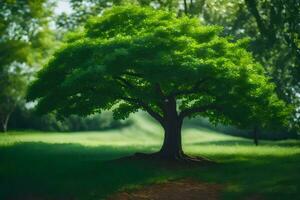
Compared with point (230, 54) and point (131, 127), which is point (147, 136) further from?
point (230, 54)

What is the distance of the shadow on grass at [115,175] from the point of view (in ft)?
60.0

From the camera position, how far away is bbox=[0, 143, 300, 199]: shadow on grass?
720 inches

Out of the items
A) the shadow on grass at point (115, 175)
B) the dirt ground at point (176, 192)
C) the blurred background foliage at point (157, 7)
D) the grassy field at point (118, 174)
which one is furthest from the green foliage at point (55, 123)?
the dirt ground at point (176, 192)

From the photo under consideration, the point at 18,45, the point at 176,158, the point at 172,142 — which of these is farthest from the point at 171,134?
the point at 18,45

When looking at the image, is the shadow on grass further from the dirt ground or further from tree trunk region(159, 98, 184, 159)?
tree trunk region(159, 98, 184, 159)

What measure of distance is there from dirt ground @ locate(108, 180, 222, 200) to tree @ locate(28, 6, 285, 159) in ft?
17.0

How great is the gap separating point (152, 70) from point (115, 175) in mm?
5353

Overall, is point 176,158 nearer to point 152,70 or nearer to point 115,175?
point 115,175

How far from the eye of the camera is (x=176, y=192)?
1883 centimetres

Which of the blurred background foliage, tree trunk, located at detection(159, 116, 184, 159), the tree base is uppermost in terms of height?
the blurred background foliage

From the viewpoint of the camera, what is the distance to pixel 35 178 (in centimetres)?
2058

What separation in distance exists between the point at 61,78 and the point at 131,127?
129 ft

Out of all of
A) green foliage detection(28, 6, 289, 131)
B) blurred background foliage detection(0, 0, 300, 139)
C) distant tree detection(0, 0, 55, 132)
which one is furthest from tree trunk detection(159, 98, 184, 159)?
distant tree detection(0, 0, 55, 132)

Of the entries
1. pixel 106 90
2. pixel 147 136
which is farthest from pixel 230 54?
pixel 147 136
